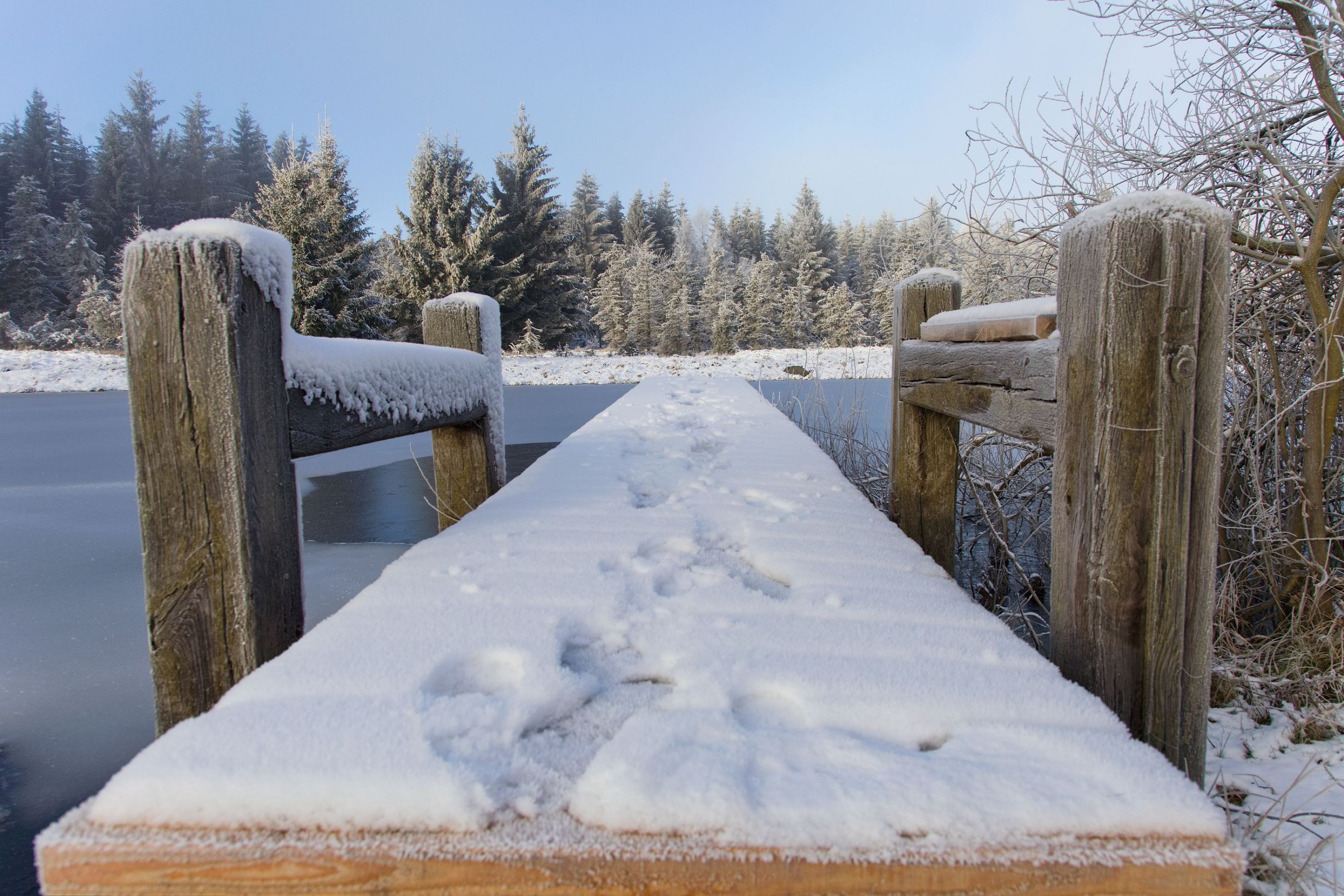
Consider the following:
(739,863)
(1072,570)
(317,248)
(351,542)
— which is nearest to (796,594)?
(1072,570)

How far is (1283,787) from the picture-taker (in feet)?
5.29

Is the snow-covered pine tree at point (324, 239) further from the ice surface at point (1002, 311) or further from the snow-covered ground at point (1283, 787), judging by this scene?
the snow-covered ground at point (1283, 787)

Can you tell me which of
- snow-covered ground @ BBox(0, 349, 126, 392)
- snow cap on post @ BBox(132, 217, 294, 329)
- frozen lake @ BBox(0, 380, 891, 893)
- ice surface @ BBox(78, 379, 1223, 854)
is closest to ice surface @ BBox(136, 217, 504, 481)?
snow cap on post @ BBox(132, 217, 294, 329)

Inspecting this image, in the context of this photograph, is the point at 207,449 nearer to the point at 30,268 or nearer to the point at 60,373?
the point at 60,373

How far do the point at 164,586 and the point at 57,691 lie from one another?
1.59 metres


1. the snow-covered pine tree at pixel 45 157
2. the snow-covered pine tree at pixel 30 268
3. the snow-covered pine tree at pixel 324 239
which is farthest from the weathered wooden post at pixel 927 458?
the snow-covered pine tree at pixel 45 157

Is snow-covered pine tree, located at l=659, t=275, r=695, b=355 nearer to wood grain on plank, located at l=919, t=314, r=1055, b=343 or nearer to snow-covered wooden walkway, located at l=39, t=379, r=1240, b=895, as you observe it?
wood grain on plank, located at l=919, t=314, r=1055, b=343

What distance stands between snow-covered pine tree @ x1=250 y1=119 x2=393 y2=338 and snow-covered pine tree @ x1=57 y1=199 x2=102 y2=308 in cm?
1517

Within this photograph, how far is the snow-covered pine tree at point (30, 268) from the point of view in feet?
86.7

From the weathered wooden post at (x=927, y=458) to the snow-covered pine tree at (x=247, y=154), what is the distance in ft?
157

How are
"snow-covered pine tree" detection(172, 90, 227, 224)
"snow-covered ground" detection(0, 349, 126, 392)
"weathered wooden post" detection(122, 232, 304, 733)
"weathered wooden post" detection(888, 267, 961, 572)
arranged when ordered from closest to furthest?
"weathered wooden post" detection(122, 232, 304, 733)
"weathered wooden post" detection(888, 267, 961, 572)
"snow-covered ground" detection(0, 349, 126, 392)
"snow-covered pine tree" detection(172, 90, 227, 224)

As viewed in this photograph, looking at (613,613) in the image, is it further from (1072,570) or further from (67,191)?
(67,191)

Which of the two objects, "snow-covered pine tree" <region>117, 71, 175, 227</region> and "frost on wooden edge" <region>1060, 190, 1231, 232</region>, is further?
"snow-covered pine tree" <region>117, 71, 175, 227</region>

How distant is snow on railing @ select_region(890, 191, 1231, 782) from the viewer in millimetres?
1003
